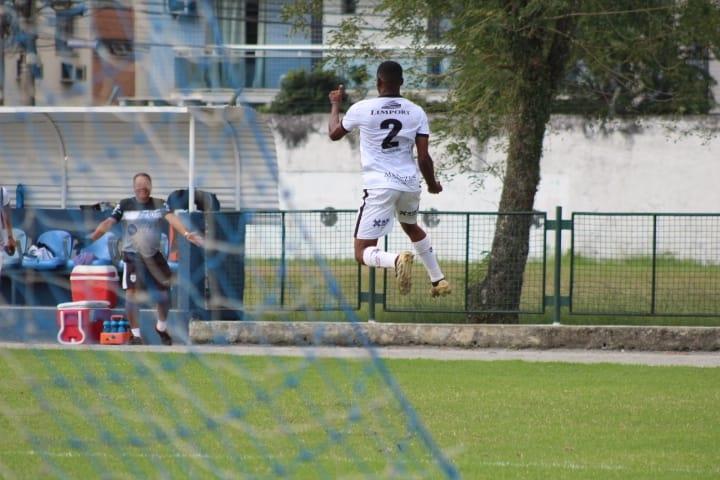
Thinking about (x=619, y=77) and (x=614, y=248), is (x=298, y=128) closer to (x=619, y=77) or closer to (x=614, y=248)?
(x=619, y=77)

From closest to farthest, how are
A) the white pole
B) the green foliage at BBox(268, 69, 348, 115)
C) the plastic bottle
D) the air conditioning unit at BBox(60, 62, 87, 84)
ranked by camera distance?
the air conditioning unit at BBox(60, 62, 87, 84), the white pole, the plastic bottle, the green foliage at BBox(268, 69, 348, 115)

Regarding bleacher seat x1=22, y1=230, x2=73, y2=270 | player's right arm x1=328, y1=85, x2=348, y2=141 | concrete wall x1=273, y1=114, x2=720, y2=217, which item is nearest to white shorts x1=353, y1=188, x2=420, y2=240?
player's right arm x1=328, y1=85, x2=348, y2=141

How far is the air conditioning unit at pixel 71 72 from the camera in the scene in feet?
29.7


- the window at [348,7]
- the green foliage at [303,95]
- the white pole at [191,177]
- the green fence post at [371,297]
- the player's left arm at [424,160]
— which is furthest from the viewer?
the green foliage at [303,95]

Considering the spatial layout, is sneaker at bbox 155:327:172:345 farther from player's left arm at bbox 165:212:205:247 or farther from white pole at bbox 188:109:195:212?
white pole at bbox 188:109:195:212

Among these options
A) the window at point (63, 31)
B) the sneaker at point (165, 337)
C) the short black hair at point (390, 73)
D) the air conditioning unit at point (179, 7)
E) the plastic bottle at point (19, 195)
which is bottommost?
the sneaker at point (165, 337)

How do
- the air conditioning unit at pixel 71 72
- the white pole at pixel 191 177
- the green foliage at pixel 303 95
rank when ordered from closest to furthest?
1. the air conditioning unit at pixel 71 72
2. the white pole at pixel 191 177
3. the green foliage at pixel 303 95

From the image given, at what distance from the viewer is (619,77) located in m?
21.6

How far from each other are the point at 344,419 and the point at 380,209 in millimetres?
1859

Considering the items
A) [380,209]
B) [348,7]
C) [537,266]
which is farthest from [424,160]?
[348,7]

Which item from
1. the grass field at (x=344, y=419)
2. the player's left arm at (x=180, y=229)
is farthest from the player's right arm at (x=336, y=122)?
the player's left arm at (x=180, y=229)

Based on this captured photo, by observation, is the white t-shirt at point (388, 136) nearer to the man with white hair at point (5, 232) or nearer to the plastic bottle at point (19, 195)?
the man with white hair at point (5, 232)

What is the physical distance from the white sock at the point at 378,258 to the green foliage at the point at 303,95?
78.6ft

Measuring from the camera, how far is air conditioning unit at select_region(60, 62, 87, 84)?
904 centimetres
